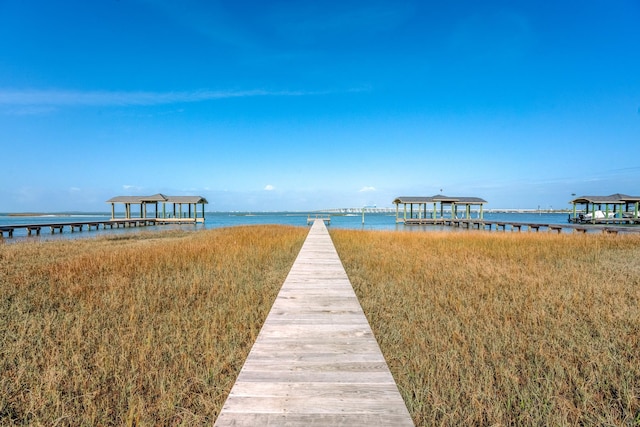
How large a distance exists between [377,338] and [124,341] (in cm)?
312

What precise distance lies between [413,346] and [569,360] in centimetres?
165

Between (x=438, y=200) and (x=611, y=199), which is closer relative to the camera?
(x=611, y=199)

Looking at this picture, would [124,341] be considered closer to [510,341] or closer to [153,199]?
[510,341]

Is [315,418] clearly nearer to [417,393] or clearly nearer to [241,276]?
[417,393]

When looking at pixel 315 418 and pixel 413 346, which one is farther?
pixel 413 346

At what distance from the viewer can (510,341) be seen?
12.0 ft

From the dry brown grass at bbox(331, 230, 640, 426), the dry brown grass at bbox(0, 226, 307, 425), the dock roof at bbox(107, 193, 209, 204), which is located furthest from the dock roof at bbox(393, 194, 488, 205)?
the dry brown grass at bbox(0, 226, 307, 425)

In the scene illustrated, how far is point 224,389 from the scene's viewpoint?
2672mm

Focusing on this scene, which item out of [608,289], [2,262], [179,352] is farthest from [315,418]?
[2,262]

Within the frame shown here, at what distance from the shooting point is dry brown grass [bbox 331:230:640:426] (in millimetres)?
2463

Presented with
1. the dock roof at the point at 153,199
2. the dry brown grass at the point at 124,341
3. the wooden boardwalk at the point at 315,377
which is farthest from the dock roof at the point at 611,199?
the dock roof at the point at 153,199

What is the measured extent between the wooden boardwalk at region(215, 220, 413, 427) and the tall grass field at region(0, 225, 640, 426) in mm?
457

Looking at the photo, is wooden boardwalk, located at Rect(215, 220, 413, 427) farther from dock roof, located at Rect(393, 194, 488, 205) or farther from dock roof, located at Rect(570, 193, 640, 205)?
dock roof, located at Rect(570, 193, 640, 205)

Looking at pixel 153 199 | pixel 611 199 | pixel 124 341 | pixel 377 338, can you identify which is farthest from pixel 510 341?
pixel 611 199
